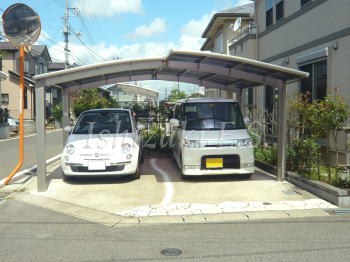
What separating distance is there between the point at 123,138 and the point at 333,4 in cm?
623

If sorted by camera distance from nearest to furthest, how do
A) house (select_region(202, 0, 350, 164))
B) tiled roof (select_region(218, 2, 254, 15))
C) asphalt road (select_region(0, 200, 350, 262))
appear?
asphalt road (select_region(0, 200, 350, 262)) < house (select_region(202, 0, 350, 164)) < tiled roof (select_region(218, 2, 254, 15))

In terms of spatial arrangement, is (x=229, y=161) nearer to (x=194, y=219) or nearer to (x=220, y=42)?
(x=194, y=219)

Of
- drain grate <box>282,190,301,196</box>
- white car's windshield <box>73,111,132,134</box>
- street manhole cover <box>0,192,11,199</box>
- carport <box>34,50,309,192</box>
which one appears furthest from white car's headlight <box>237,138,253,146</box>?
street manhole cover <box>0,192,11,199</box>

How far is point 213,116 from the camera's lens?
8.79m

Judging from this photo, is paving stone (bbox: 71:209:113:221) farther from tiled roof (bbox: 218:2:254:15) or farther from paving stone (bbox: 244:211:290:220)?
tiled roof (bbox: 218:2:254:15)

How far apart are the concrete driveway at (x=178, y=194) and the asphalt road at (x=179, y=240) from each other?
756mm

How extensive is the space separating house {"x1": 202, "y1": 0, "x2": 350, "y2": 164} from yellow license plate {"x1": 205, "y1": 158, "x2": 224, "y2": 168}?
7.91 ft

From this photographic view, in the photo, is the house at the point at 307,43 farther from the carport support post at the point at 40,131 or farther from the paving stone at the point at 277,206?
the carport support post at the point at 40,131

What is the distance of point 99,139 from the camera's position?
8.24 meters

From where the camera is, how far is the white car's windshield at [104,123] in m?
8.79

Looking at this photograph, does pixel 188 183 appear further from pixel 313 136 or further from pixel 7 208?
pixel 7 208

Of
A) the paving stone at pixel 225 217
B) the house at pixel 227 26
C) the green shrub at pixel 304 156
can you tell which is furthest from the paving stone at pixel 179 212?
the house at pixel 227 26

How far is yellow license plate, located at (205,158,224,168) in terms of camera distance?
776 centimetres

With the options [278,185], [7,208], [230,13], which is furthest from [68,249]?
[230,13]
